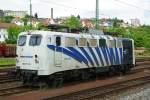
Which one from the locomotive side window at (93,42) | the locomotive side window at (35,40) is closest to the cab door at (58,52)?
the locomotive side window at (35,40)

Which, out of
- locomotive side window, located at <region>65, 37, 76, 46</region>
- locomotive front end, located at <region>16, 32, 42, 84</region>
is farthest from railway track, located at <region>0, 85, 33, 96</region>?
locomotive side window, located at <region>65, 37, 76, 46</region>

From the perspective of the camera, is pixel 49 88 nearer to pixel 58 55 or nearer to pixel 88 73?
pixel 58 55

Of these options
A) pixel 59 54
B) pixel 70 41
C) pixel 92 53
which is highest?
pixel 70 41

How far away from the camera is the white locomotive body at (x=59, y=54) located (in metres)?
20.1

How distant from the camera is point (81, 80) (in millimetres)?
24531

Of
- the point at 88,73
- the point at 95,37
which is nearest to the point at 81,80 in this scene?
the point at 88,73

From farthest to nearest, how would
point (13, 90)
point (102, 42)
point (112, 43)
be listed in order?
point (112, 43), point (102, 42), point (13, 90)

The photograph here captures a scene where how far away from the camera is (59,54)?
68.5ft

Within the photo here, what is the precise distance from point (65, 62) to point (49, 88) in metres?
1.74

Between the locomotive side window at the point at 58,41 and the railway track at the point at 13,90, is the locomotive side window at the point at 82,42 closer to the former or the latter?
the locomotive side window at the point at 58,41

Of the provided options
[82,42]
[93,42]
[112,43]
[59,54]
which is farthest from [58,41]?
[112,43]

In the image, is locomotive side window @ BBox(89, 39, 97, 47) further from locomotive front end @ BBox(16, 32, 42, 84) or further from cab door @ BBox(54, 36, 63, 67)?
locomotive front end @ BBox(16, 32, 42, 84)

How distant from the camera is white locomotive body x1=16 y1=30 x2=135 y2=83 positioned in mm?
20109

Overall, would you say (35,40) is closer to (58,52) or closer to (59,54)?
(58,52)
